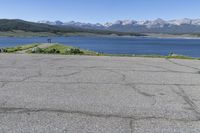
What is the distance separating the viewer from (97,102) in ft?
21.9

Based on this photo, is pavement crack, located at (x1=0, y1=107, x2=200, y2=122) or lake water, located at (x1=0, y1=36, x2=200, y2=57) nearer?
pavement crack, located at (x1=0, y1=107, x2=200, y2=122)

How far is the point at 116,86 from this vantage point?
8477 mm

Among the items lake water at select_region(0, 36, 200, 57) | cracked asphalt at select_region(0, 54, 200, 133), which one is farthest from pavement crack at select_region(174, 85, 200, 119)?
lake water at select_region(0, 36, 200, 57)

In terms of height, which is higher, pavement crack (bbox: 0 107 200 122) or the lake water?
pavement crack (bbox: 0 107 200 122)

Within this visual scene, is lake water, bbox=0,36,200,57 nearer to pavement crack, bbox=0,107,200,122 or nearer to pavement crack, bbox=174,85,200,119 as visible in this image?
pavement crack, bbox=174,85,200,119

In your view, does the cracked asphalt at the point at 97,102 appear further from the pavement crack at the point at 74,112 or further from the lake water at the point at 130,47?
the lake water at the point at 130,47

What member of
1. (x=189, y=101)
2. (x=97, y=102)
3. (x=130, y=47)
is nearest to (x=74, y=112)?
(x=97, y=102)

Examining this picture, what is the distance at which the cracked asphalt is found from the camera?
5191 mm

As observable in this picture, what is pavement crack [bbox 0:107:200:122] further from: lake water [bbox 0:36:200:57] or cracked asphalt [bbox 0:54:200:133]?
lake water [bbox 0:36:200:57]

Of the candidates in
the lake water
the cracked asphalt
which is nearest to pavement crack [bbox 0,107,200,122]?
the cracked asphalt

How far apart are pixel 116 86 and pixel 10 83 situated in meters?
2.61

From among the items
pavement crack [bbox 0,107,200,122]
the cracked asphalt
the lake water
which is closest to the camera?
the cracked asphalt

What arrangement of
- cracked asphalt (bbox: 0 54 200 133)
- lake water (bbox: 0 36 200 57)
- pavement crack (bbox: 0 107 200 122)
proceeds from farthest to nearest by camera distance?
lake water (bbox: 0 36 200 57), pavement crack (bbox: 0 107 200 122), cracked asphalt (bbox: 0 54 200 133)

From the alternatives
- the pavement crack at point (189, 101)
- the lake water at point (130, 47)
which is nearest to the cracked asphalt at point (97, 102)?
the pavement crack at point (189, 101)
